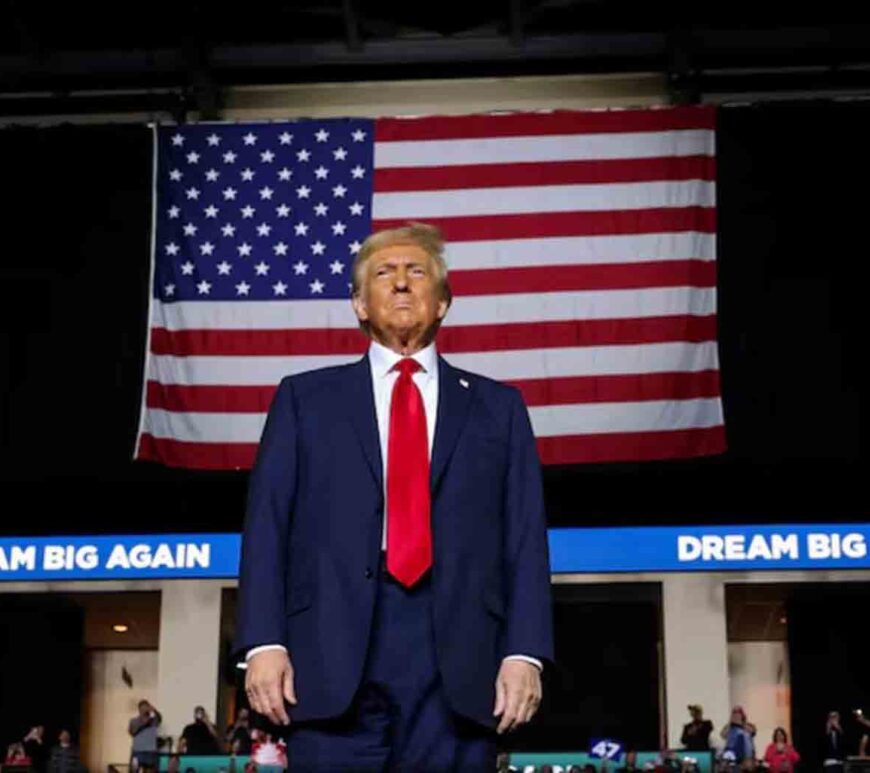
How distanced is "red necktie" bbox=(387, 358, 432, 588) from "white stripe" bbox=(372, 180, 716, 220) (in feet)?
25.4

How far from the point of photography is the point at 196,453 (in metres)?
10.7

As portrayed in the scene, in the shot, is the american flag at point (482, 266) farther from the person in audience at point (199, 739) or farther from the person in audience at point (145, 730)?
the person in audience at point (145, 730)

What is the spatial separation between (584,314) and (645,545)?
→ 164 inches

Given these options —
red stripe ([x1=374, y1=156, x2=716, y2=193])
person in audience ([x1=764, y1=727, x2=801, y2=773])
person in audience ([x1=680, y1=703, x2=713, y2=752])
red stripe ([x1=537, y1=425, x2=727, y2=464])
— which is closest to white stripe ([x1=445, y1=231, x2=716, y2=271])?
red stripe ([x1=374, y1=156, x2=716, y2=193])

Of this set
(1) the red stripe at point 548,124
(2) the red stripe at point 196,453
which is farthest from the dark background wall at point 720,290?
(2) the red stripe at point 196,453

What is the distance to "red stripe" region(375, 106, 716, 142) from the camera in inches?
420

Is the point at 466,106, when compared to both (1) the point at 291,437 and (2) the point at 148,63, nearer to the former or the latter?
(2) the point at 148,63

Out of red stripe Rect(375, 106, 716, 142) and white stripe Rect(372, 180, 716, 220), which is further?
red stripe Rect(375, 106, 716, 142)

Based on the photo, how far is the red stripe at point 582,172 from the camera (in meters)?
10.6

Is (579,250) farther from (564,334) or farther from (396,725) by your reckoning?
(396,725)

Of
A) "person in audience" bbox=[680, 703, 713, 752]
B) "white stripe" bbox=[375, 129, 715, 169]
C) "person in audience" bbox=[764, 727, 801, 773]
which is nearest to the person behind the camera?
"white stripe" bbox=[375, 129, 715, 169]

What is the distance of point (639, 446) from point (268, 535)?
7.79 metres

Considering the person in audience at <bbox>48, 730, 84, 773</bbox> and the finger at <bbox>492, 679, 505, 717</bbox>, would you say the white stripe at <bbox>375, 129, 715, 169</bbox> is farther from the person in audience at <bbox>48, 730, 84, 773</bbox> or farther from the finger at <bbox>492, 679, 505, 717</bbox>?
the finger at <bbox>492, 679, 505, 717</bbox>

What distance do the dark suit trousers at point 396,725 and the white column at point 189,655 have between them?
15.1 m
